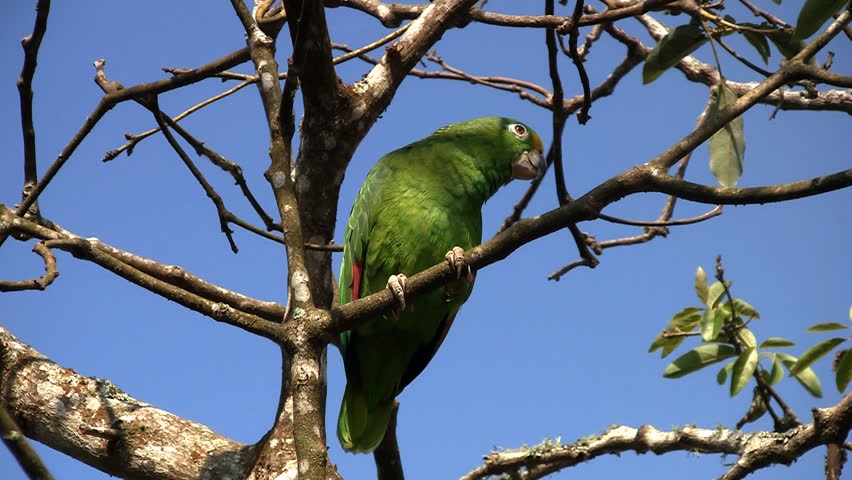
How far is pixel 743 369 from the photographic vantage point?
353cm

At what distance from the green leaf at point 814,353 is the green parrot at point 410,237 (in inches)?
59.5

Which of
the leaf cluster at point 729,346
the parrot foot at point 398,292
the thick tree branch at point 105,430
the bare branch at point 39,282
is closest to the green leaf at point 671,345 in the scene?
the leaf cluster at point 729,346

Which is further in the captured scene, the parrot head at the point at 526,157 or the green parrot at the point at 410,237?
the parrot head at the point at 526,157

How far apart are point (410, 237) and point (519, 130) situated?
1078 millimetres

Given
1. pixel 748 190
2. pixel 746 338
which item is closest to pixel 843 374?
pixel 746 338

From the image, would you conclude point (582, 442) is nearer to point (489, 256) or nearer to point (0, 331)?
point (489, 256)

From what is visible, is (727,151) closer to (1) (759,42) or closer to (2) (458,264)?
(1) (759,42)

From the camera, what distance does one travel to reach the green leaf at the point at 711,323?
141 inches

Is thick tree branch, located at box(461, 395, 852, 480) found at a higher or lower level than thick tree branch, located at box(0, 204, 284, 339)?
lower

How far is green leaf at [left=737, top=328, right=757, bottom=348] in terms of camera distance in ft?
12.3

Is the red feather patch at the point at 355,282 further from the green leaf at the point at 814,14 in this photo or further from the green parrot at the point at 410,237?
the green leaf at the point at 814,14

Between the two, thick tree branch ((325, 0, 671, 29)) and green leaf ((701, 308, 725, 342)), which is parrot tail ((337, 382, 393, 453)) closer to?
green leaf ((701, 308, 725, 342))

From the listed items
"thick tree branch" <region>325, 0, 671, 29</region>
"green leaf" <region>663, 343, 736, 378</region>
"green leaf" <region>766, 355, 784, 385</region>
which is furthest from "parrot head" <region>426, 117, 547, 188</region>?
"green leaf" <region>766, 355, 784, 385</region>

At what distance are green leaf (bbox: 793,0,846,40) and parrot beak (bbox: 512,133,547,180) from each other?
189 centimetres
